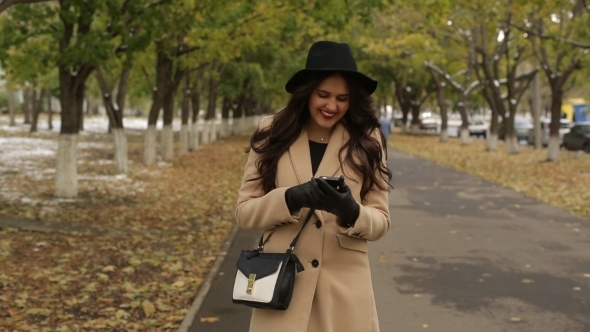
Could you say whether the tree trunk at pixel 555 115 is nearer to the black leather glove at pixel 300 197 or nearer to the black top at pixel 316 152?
the black top at pixel 316 152

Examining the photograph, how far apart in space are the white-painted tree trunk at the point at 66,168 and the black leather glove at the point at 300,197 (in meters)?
11.8

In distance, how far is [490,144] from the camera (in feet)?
111

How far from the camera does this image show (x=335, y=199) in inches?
98.1

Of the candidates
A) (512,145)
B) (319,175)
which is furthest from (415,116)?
(319,175)

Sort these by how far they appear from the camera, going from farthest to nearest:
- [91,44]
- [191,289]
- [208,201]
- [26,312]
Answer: [208,201] < [91,44] < [191,289] < [26,312]

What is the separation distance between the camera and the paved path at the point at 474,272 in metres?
6.56

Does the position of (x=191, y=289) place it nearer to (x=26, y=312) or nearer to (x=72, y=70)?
(x=26, y=312)

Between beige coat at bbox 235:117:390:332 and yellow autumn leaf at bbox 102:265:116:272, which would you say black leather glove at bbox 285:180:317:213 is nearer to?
beige coat at bbox 235:117:390:332

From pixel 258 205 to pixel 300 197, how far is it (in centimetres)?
24

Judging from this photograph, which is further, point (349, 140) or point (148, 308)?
point (148, 308)

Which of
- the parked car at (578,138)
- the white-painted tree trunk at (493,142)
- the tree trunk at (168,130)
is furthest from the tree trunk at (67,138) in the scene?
the parked car at (578,138)

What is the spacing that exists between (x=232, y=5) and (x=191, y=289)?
9312 millimetres

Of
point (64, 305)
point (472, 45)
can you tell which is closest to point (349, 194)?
point (64, 305)

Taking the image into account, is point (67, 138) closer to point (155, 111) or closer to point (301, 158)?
point (155, 111)
